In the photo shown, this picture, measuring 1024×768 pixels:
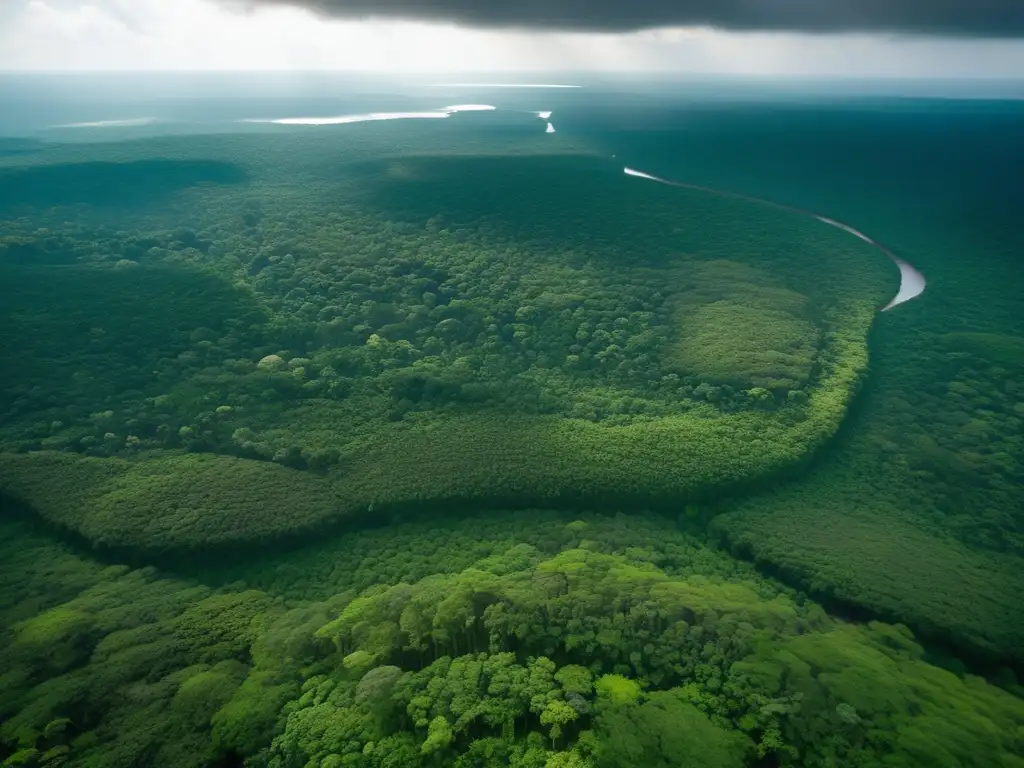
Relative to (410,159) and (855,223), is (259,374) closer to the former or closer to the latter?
(410,159)

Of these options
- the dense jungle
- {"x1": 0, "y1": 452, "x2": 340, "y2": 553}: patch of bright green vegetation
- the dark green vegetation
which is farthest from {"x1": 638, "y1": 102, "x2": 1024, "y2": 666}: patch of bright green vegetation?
{"x1": 0, "y1": 452, "x2": 340, "y2": 553}: patch of bright green vegetation

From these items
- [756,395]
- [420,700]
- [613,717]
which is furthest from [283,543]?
[756,395]

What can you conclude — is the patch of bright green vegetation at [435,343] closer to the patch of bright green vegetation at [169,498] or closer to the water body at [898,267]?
the patch of bright green vegetation at [169,498]

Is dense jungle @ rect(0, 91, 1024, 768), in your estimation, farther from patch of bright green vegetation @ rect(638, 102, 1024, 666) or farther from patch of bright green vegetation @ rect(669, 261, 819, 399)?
patch of bright green vegetation @ rect(669, 261, 819, 399)

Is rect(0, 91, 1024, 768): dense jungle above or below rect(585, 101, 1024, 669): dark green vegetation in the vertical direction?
above

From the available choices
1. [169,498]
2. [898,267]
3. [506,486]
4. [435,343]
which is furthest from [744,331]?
[169,498]

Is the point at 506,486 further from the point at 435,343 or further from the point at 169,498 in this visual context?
the point at 435,343

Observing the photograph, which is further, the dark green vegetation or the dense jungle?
the dark green vegetation
